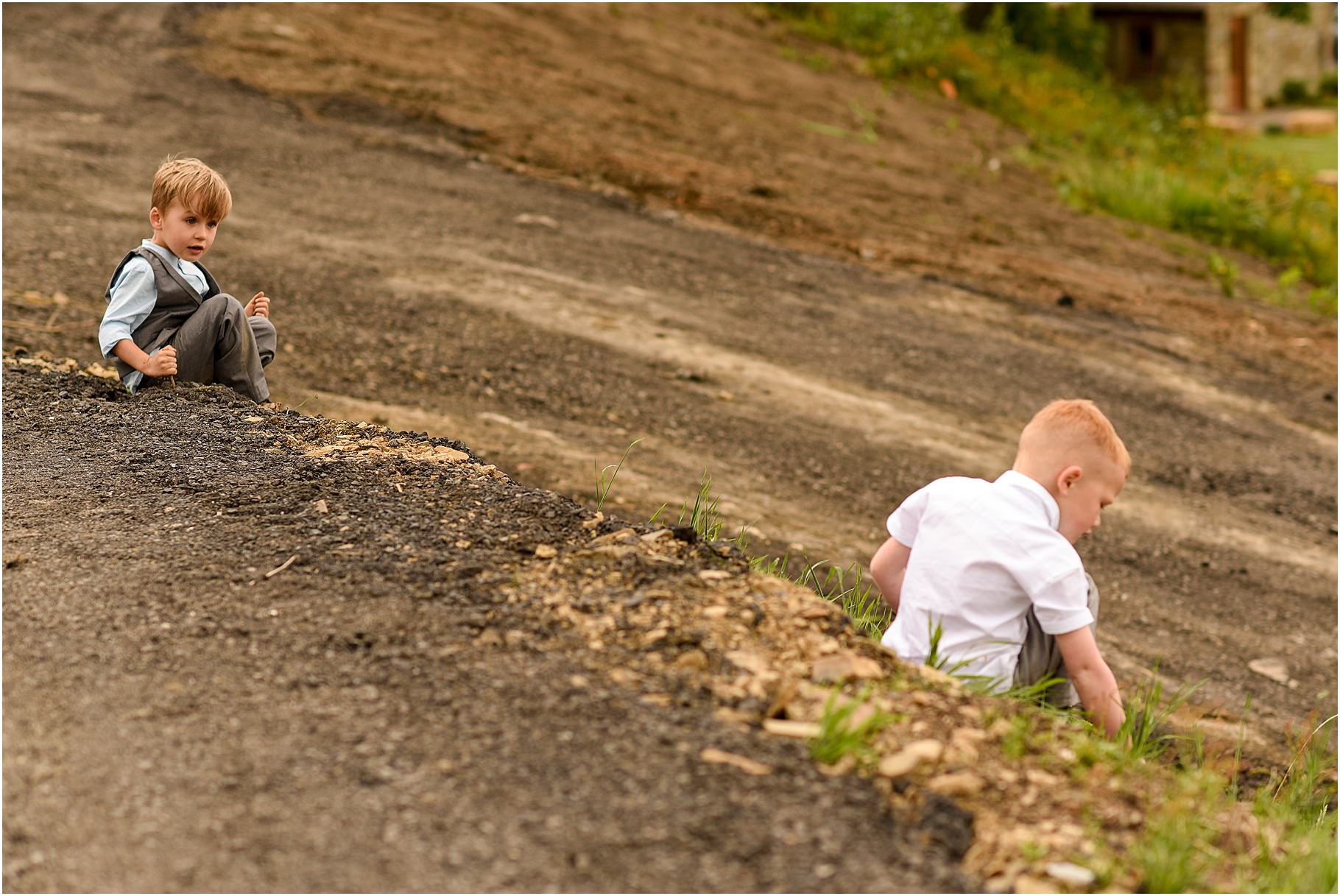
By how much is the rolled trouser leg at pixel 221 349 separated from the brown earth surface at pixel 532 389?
27cm

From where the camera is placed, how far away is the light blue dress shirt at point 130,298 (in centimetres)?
409

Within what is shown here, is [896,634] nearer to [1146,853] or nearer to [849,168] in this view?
[1146,853]

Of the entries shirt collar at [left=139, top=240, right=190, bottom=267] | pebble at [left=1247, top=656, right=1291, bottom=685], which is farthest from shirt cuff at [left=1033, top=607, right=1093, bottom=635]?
pebble at [left=1247, top=656, right=1291, bottom=685]

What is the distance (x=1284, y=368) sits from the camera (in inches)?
378

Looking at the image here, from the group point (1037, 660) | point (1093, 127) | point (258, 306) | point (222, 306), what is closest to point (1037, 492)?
point (1037, 660)

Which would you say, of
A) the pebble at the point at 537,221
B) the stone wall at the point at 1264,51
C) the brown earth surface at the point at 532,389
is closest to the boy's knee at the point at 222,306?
the brown earth surface at the point at 532,389

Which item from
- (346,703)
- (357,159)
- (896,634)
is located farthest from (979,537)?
(357,159)

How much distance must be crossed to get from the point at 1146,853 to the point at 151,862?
1855 millimetres

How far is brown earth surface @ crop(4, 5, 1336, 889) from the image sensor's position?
2.18 metres

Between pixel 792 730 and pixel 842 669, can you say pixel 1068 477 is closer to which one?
pixel 842 669

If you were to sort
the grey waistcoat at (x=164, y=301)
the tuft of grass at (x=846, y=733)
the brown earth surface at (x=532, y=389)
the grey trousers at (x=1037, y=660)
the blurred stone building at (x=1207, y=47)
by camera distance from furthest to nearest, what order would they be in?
the blurred stone building at (x=1207, y=47) → the grey waistcoat at (x=164, y=301) → the grey trousers at (x=1037, y=660) → the tuft of grass at (x=846, y=733) → the brown earth surface at (x=532, y=389)

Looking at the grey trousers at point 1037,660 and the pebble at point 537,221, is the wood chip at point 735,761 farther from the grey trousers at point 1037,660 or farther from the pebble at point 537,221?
the pebble at point 537,221

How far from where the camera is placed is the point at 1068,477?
298 centimetres

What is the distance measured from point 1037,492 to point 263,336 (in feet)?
10.5
